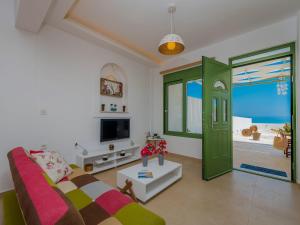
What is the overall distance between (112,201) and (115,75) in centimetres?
322

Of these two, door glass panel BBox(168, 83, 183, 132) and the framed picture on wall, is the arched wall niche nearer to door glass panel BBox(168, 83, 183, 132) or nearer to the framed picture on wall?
the framed picture on wall

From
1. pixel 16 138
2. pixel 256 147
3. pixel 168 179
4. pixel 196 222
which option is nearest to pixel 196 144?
pixel 168 179

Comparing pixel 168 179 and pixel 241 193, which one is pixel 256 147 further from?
pixel 168 179

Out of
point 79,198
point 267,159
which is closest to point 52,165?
point 79,198

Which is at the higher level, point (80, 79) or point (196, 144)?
point (80, 79)

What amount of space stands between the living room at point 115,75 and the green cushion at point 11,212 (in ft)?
0.15

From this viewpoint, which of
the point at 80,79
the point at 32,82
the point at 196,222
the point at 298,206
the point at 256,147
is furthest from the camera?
the point at 256,147

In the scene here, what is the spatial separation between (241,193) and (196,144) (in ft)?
5.80

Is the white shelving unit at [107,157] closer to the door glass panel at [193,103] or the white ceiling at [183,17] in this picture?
the door glass panel at [193,103]

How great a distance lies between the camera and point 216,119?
2990 millimetres

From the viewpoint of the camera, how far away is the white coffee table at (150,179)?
204cm

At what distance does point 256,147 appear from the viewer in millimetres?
5336

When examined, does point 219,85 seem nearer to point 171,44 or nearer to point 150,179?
point 171,44

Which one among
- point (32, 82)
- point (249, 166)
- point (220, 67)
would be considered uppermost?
point (220, 67)
